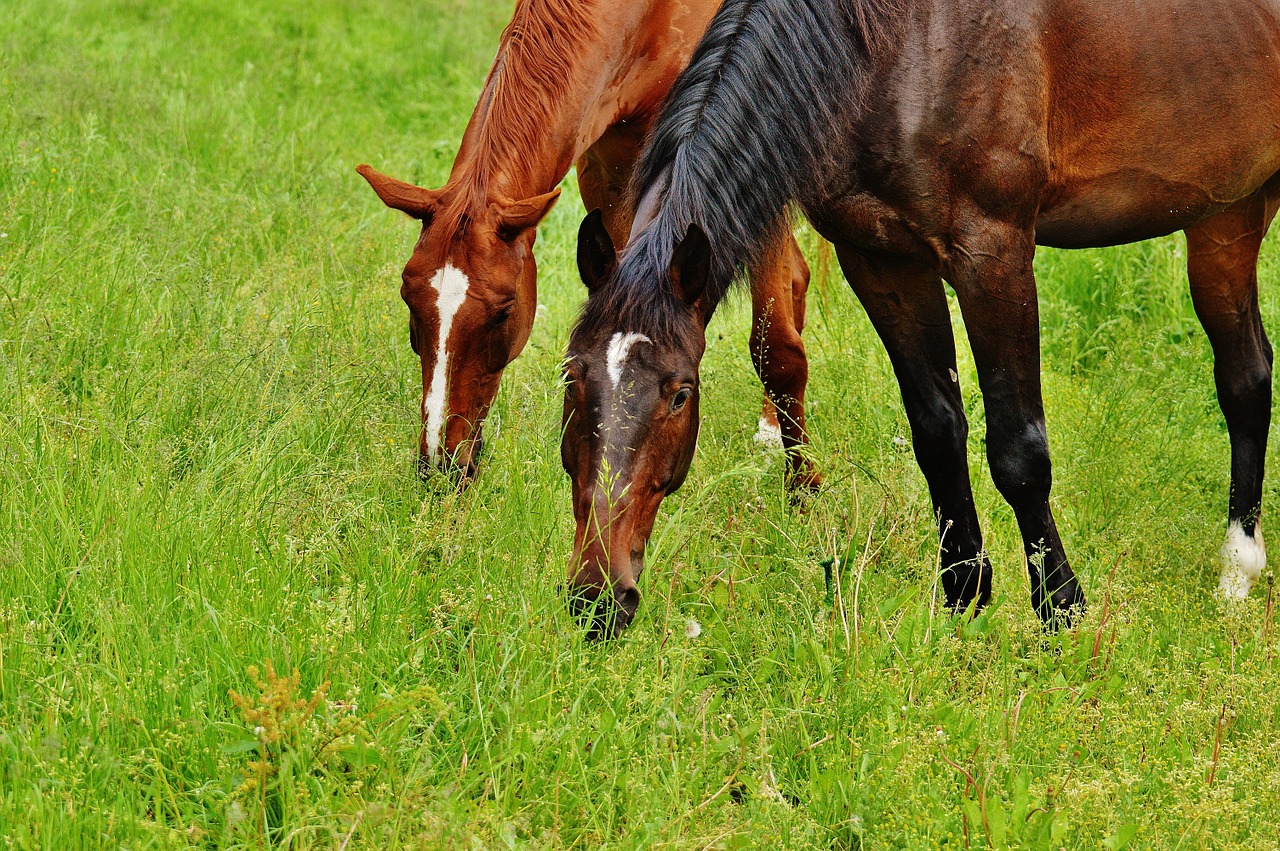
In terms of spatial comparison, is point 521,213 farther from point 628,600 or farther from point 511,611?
point 628,600

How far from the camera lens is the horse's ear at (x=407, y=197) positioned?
3.88 meters

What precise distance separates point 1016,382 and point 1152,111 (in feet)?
3.20

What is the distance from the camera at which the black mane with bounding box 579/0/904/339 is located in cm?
308

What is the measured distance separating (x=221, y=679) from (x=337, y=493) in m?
1.09

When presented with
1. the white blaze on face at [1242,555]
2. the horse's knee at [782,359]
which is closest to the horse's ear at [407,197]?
the horse's knee at [782,359]

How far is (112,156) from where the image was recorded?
636 centimetres

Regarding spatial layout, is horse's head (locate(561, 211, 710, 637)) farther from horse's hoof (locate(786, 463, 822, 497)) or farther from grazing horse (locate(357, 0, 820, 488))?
horse's hoof (locate(786, 463, 822, 497))

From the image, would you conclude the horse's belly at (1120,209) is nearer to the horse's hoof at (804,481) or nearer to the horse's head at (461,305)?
the horse's hoof at (804,481)

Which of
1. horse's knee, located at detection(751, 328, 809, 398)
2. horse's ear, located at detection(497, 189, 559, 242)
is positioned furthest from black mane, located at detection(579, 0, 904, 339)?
horse's knee, located at detection(751, 328, 809, 398)

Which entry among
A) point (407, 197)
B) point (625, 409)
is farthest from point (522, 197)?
point (625, 409)

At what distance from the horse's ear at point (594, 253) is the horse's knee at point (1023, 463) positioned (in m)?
1.35

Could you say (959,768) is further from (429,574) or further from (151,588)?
(151,588)

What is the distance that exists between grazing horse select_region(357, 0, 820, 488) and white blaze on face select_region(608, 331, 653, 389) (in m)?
0.55

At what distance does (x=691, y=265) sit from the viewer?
2947mm
